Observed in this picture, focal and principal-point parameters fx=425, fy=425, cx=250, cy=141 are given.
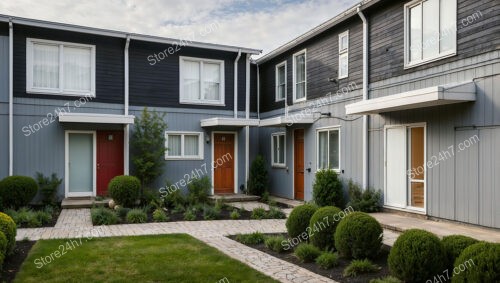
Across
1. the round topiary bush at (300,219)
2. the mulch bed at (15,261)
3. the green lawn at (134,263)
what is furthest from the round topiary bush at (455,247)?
the mulch bed at (15,261)

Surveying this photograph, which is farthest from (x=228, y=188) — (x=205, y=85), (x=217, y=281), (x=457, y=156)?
(x=217, y=281)

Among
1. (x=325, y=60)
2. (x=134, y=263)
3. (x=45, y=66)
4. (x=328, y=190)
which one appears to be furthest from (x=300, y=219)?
(x=45, y=66)

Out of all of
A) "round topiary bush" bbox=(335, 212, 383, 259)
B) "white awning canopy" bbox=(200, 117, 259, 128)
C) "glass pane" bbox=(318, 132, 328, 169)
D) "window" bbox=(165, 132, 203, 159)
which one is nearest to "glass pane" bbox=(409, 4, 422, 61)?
"glass pane" bbox=(318, 132, 328, 169)

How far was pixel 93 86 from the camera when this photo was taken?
1416 centimetres

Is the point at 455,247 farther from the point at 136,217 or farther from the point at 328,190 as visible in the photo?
the point at 136,217

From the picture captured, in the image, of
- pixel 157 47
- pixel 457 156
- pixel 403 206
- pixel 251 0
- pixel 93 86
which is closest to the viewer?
pixel 457 156

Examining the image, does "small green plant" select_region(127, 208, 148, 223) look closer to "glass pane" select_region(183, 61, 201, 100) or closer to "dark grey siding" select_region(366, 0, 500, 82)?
"glass pane" select_region(183, 61, 201, 100)

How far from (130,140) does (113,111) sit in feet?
3.73

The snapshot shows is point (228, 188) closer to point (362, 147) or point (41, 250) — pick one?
point (362, 147)

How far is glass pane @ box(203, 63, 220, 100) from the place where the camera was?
1620 centimetres

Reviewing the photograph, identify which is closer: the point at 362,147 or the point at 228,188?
the point at 362,147

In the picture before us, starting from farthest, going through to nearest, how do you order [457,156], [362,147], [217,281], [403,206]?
1. [362,147]
2. [403,206]
3. [457,156]
4. [217,281]

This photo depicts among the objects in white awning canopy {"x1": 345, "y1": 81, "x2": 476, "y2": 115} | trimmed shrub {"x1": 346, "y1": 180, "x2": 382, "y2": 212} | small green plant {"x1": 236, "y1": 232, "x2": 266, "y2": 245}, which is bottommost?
small green plant {"x1": 236, "y1": 232, "x2": 266, "y2": 245}

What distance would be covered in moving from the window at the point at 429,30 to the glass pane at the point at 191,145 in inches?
323
